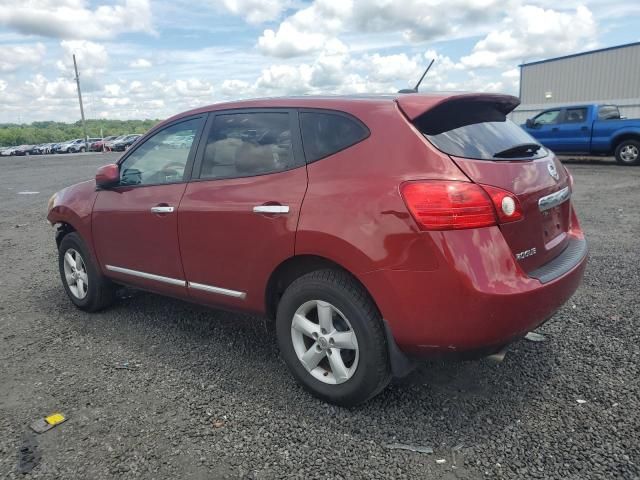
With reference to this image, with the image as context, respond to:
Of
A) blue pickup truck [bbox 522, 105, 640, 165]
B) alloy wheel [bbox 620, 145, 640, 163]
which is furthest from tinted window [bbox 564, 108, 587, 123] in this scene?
alloy wheel [bbox 620, 145, 640, 163]

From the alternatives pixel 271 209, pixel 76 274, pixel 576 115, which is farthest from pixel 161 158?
pixel 576 115

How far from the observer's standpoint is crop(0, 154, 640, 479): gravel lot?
2.51m

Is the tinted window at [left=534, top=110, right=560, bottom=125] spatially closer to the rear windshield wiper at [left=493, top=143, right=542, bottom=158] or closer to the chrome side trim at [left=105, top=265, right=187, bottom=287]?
the rear windshield wiper at [left=493, top=143, right=542, bottom=158]

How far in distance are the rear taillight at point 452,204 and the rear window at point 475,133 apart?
0.23 metres

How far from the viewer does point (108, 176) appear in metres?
4.19

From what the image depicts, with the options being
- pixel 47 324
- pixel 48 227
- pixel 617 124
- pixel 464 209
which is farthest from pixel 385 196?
pixel 617 124

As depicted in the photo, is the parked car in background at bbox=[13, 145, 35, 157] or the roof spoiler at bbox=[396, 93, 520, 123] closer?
the roof spoiler at bbox=[396, 93, 520, 123]

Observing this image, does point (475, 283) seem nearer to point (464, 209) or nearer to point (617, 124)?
point (464, 209)

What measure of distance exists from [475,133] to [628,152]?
1435 cm

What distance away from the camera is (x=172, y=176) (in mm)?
3834

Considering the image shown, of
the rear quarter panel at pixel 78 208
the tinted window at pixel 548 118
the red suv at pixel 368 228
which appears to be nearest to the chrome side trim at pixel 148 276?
the red suv at pixel 368 228

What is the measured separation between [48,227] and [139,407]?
7.15m

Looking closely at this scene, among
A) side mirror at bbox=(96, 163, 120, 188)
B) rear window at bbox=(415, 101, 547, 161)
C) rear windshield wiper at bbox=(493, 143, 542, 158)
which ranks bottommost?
side mirror at bbox=(96, 163, 120, 188)

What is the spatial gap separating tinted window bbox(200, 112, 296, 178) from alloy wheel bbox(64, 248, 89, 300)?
182 centimetres
